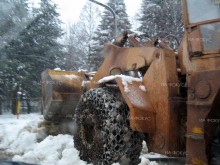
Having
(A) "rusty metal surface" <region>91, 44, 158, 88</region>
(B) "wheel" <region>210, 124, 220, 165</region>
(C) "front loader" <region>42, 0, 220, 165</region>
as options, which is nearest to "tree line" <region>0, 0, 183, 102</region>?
(A) "rusty metal surface" <region>91, 44, 158, 88</region>

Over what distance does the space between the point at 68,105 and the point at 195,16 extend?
465cm

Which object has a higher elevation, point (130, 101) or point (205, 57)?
point (205, 57)

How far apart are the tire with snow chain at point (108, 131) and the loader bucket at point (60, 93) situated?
261cm

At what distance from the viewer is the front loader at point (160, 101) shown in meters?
4.36

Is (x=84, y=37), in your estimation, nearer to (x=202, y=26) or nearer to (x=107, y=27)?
(x=107, y=27)

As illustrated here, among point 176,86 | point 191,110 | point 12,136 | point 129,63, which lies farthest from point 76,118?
point 12,136

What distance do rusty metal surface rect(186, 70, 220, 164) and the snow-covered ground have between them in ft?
4.58

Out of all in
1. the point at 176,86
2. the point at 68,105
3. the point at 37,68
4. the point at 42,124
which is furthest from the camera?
the point at 37,68

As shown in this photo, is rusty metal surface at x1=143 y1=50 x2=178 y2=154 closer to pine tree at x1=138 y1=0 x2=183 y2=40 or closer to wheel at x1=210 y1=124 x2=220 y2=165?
wheel at x1=210 y1=124 x2=220 y2=165

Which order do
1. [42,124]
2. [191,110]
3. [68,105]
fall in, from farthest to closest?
[42,124] < [68,105] < [191,110]

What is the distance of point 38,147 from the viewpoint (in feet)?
25.8

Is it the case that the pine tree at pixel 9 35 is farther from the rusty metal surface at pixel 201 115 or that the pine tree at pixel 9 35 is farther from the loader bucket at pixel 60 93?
the rusty metal surface at pixel 201 115

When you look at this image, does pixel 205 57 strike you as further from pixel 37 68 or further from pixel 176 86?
pixel 37 68

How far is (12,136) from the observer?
32.1ft
